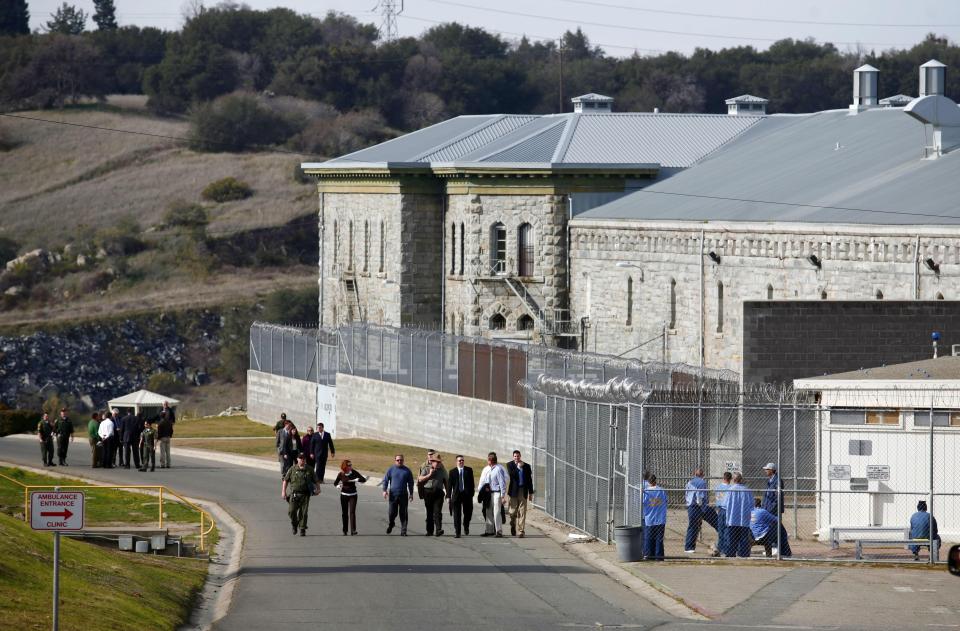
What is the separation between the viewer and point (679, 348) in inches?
2169

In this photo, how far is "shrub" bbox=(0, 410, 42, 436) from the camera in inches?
2398

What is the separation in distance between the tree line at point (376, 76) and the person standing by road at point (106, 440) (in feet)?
316

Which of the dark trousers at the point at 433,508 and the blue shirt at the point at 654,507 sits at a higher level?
the blue shirt at the point at 654,507

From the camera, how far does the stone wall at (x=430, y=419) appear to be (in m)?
44.6

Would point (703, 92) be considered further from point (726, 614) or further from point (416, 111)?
point (726, 614)

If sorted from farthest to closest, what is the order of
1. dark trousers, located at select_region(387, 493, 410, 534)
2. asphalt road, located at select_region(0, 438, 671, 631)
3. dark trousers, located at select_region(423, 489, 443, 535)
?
dark trousers, located at select_region(423, 489, 443, 535), dark trousers, located at select_region(387, 493, 410, 534), asphalt road, located at select_region(0, 438, 671, 631)

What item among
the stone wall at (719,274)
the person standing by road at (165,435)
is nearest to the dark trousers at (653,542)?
the person standing by road at (165,435)

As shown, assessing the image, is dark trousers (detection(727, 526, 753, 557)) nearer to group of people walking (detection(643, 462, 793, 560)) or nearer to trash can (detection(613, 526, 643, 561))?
group of people walking (detection(643, 462, 793, 560))

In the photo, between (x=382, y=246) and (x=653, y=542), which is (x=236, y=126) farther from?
(x=653, y=542)

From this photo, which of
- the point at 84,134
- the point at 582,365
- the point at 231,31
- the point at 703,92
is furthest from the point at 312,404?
the point at 231,31

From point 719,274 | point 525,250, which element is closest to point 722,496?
point 719,274

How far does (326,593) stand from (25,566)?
3764 millimetres

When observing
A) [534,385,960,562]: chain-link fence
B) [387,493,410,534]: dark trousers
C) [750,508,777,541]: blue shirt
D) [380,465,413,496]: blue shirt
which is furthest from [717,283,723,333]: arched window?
[750,508,777,541]: blue shirt

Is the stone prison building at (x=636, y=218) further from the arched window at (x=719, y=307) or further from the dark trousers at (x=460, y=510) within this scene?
the dark trousers at (x=460, y=510)
